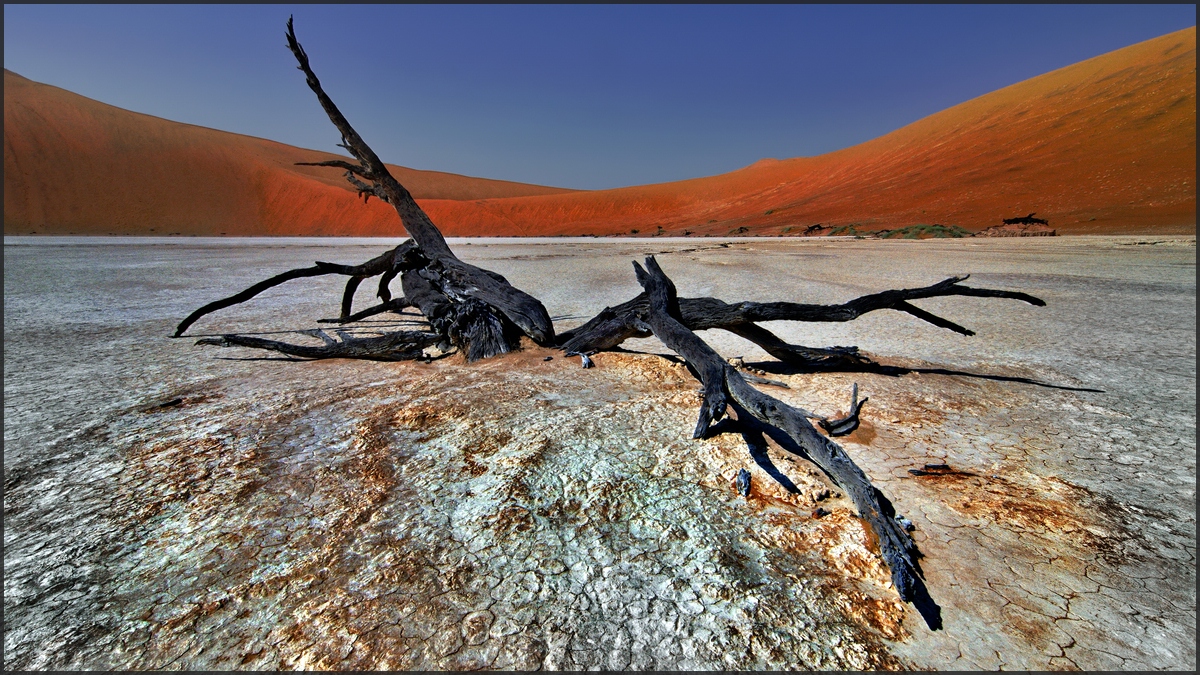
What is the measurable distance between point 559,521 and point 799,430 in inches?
37.9

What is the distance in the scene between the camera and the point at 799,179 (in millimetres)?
52969

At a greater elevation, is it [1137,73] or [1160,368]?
[1137,73]

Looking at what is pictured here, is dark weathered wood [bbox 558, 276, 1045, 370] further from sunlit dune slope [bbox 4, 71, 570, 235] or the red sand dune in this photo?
sunlit dune slope [bbox 4, 71, 570, 235]

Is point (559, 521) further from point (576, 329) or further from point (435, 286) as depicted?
point (435, 286)

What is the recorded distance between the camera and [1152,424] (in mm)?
2793

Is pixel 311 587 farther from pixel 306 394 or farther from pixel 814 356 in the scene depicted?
pixel 814 356

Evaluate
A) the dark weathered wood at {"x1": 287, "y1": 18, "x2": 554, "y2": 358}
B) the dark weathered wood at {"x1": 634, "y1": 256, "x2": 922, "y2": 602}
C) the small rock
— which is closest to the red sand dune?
the dark weathered wood at {"x1": 634, "y1": 256, "x2": 922, "y2": 602}

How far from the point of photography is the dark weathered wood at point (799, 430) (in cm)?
150

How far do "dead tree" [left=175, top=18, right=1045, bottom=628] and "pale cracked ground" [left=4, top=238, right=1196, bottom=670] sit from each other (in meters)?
0.23

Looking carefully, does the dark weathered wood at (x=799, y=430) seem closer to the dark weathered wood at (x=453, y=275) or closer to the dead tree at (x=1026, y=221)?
the dark weathered wood at (x=453, y=275)

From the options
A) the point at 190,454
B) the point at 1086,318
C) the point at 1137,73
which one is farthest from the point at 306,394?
the point at 1137,73

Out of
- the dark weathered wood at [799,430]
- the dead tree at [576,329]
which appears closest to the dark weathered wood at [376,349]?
the dead tree at [576,329]

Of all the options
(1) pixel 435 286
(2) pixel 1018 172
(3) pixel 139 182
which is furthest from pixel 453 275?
(3) pixel 139 182

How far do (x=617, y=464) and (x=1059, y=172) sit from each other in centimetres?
3585
